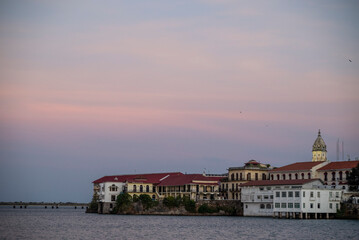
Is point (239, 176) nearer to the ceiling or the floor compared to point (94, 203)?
nearer to the ceiling

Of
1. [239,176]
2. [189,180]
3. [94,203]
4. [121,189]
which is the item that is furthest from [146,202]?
[239,176]

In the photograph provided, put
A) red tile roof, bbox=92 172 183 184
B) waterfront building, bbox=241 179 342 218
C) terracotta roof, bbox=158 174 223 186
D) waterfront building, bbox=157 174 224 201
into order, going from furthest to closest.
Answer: red tile roof, bbox=92 172 183 184 → terracotta roof, bbox=158 174 223 186 → waterfront building, bbox=157 174 224 201 → waterfront building, bbox=241 179 342 218

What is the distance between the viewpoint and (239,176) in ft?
421

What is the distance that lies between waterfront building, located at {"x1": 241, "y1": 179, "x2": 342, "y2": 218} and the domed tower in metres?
29.9

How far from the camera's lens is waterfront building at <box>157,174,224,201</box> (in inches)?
5002

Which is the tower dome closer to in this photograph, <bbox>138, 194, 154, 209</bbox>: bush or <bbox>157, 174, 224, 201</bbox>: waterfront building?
<bbox>157, 174, 224, 201</bbox>: waterfront building

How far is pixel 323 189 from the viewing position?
99250 mm

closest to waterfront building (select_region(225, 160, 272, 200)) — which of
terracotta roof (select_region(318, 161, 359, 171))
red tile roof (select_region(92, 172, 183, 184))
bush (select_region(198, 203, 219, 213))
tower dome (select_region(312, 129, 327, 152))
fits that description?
bush (select_region(198, 203, 219, 213))

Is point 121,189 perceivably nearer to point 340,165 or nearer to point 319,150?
point 319,150

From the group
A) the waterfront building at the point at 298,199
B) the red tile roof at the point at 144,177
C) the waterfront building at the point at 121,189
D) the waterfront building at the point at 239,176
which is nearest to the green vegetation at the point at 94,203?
the waterfront building at the point at 121,189

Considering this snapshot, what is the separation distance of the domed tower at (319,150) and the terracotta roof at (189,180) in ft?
68.0

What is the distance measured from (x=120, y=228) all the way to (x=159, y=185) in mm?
56519

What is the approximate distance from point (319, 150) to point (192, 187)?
28673 mm

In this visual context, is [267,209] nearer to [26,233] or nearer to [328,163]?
[328,163]
